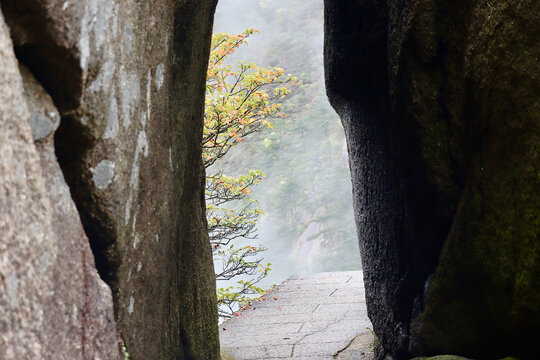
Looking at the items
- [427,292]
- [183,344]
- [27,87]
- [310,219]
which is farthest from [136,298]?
[310,219]

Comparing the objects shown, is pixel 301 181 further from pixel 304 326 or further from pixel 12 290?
pixel 12 290

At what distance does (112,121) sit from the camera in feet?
8.16

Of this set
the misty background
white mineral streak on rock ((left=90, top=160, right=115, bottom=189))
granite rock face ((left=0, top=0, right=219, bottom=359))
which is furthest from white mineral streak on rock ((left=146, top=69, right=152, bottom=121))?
the misty background

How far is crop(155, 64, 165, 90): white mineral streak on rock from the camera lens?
312cm

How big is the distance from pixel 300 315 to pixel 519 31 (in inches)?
194

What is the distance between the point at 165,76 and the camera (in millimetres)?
3283

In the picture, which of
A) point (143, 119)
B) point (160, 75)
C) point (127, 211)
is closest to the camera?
point (127, 211)

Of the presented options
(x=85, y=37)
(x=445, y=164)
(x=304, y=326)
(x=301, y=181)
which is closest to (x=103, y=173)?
(x=85, y=37)

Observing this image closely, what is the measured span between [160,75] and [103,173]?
3.12 ft

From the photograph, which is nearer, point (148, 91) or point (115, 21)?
point (115, 21)

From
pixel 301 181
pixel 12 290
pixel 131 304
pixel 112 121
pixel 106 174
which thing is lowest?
pixel 131 304

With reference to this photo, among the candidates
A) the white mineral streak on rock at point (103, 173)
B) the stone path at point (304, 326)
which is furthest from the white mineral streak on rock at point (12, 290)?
the stone path at point (304, 326)

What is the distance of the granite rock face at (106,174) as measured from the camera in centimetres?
167

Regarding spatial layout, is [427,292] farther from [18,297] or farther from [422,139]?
[18,297]
